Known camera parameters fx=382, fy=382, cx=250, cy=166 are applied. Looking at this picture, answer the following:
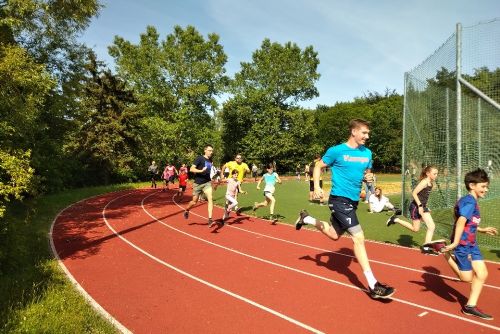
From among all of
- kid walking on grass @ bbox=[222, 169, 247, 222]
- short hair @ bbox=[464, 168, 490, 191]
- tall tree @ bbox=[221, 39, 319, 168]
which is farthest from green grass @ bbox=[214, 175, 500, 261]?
tall tree @ bbox=[221, 39, 319, 168]

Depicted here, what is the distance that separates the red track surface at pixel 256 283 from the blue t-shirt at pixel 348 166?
5.35 ft

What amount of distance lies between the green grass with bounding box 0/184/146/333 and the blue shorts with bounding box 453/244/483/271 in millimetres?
4531

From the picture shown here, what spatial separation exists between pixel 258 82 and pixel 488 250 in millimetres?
45005

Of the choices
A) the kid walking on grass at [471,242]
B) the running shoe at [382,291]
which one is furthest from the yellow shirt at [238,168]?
the kid walking on grass at [471,242]

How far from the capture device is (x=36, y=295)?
582 centimetres

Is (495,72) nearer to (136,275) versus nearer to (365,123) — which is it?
(365,123)

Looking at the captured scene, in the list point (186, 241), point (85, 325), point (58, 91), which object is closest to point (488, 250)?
point (186, 241)

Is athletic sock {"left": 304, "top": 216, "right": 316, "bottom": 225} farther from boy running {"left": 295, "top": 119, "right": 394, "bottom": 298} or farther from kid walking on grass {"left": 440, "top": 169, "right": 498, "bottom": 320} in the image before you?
kid walking on grass {"left": 440, "top": 169, "right": 498, "bottom": 320}

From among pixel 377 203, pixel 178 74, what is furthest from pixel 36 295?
pixel 178 74

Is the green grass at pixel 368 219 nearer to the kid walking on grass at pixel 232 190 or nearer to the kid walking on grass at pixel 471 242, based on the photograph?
the kid walking on grass at pixel 232 190

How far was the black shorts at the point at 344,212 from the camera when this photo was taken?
557 cm

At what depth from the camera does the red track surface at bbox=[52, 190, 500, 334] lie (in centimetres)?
495

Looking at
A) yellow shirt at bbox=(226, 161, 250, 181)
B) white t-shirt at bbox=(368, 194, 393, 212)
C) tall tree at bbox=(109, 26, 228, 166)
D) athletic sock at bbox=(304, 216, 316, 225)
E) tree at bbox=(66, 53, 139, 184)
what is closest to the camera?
athletic sock at bbox=(304, 216, 316, 225)

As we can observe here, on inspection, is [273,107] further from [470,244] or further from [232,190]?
[470,244]
